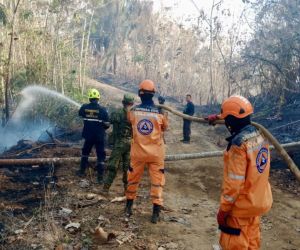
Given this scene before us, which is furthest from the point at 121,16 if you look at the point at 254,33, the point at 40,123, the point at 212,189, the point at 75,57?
the point at 212,189

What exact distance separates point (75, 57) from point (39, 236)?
1461 cm

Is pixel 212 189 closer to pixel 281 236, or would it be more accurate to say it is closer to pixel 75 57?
pixel 281 236

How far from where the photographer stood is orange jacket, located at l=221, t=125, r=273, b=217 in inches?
122

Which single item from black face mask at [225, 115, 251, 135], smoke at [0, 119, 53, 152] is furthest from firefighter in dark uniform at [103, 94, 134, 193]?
smoke at [0, 119, 53, 152]

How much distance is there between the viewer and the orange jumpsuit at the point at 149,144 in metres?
5.12

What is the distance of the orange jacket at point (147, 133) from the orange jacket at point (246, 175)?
1.97m

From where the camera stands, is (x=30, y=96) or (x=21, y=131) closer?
(x=21, y=131)

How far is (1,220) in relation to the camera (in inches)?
203

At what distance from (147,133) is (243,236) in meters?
2.28

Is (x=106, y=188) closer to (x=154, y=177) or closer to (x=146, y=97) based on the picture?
(x=154, y=177)

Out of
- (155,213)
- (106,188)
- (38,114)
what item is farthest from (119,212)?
(38,114)

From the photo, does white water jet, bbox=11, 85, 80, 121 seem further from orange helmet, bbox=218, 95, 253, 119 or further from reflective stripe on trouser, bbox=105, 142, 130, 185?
orange helmet, bbox=218, 95, 253, 119

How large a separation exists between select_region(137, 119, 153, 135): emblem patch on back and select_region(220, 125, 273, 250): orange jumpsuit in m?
1.99

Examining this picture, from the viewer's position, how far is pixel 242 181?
Result: 3.09 metres
